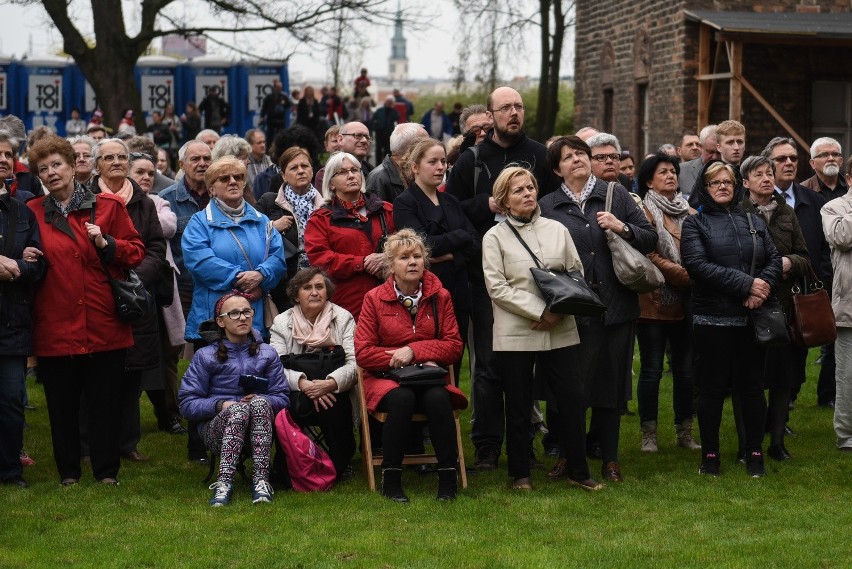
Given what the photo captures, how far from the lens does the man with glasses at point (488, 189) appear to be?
8.73m

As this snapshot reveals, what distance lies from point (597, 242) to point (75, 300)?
3206 mm

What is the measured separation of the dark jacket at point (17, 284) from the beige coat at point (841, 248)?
5157mm

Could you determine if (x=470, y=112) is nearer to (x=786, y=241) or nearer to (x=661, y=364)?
(x=661, y=364)

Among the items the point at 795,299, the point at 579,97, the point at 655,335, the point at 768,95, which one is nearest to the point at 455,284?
the point at 655,335

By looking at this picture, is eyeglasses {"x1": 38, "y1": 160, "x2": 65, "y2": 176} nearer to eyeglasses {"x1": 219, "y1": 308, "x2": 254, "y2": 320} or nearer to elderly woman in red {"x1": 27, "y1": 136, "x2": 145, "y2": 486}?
elderly woman in red {"x1": 27, "y1": 136, "x2": 145, "y2": 486}

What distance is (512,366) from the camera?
8039 millimetres

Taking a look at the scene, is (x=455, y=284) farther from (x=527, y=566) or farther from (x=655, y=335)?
(x=527, y=566)

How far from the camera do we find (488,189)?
880 cm

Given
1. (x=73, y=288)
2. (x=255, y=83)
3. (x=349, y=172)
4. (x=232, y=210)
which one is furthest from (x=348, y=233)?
(x=255, y=83)

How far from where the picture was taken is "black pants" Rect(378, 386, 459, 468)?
7.92 m

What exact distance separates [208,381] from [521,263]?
205 cm

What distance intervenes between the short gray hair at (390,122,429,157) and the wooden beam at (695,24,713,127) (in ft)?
39.8

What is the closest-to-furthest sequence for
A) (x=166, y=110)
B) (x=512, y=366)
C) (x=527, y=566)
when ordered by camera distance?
(x=527, y=566) < (x=512, y=366) < (x=166, y=110)

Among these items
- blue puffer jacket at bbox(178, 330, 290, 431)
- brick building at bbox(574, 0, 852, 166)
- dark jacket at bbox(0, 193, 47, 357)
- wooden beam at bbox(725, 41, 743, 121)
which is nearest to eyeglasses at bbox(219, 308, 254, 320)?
blue puffer jacket at bbox(178, 330, 290, 431)
